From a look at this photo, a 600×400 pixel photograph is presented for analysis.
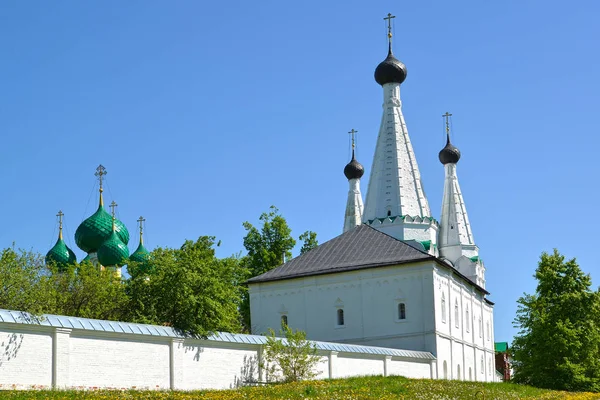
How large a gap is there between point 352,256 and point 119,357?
67.7ft

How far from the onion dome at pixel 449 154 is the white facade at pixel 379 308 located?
2366 cm

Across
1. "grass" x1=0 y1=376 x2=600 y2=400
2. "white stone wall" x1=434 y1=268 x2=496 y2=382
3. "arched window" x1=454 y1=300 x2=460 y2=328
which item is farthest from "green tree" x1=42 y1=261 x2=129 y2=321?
"arched window" x1=454 y1=300 x2=460 y2=328

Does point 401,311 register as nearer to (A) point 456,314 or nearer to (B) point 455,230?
(A) point 456,314

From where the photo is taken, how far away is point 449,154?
64.8 meters

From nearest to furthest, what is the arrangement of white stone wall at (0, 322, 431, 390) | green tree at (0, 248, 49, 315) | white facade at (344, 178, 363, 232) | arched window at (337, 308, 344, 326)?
white stone wall at (0, 322, 431, 390) < green tree at (0, 248, 49, 315) < arched window at (337, 308, 344, 326) < white facade at (344, 178, 363, 232)

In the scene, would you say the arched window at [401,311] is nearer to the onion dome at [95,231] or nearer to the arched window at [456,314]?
the arched window at [456,314]

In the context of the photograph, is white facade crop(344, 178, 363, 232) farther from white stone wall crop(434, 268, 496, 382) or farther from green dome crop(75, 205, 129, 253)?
green dome crop(75, 205, 129, 253)

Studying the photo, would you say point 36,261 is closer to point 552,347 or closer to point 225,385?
point 225,385

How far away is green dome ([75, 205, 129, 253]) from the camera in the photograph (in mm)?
54812

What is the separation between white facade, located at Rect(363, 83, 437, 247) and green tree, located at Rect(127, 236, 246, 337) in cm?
2140

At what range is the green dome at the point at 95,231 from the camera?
5481 cm

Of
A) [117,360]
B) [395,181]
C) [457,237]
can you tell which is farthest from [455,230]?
[117,360]

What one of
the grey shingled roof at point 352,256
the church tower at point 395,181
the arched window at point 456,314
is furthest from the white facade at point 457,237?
the grey shingled roof at point 352,256

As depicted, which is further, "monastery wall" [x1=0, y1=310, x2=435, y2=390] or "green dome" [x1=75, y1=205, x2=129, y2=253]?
"green dome" [x1=75, y1=205, x2=129, y2=253]
